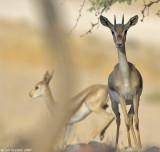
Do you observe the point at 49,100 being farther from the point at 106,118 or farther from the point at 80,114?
the point at 106,118

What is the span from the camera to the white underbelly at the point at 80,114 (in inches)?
447

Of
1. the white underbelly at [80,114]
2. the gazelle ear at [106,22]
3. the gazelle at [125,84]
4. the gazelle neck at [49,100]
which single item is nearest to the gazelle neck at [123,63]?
the gazelle at [125,84]

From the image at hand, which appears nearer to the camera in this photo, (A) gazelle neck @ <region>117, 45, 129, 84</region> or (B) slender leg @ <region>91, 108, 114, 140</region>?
(A) gazelle neck @ <region>117, 45, 129, 84</region>

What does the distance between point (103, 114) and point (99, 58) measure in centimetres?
1298

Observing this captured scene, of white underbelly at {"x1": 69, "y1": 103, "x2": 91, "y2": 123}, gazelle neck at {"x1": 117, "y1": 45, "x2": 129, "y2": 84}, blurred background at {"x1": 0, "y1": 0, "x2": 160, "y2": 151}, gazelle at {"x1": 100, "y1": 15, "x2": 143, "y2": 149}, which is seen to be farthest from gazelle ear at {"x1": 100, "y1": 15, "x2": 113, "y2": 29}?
white underbelly at {"x1": 69, "y1": 103, "x2": 91, "y2": 123}

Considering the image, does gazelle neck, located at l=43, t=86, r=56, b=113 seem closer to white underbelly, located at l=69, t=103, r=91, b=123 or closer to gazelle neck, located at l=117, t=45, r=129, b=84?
white underbelly, located at l=69, t=103, r=91, b=123

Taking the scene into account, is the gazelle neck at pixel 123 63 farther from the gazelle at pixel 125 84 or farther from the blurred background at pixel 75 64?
the blurred background at pixel 75 64

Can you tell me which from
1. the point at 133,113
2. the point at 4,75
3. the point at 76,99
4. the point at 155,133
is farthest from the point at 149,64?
the point at 133,113

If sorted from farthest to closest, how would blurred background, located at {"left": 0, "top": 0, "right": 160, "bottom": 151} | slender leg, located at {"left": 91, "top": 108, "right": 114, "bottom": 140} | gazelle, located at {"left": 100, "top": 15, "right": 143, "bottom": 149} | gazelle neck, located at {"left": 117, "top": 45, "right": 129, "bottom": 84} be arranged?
blurred background, located at {"left": 0, "top": 0, "right": 160, "bottom": 151} < slender leg, located at {"left": 91, "top": 108, "right": 114, "bottom": 140} < gazelle neck, located at {"left": 117, "top": 45, "right": 129, "bottom": 84} < gazelle, located at {"left": 100, "top": 15, "right": 143, "bottom": 149}

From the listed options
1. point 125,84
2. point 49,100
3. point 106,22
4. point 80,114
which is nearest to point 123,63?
point 125,84

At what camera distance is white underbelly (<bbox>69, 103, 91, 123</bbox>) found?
11.3 metres

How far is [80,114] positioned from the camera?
37.8 ft

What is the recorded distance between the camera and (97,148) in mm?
8648

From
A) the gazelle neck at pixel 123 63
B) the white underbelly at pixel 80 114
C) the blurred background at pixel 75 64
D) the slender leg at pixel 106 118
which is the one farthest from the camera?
the blurred background at pixel 75 64
